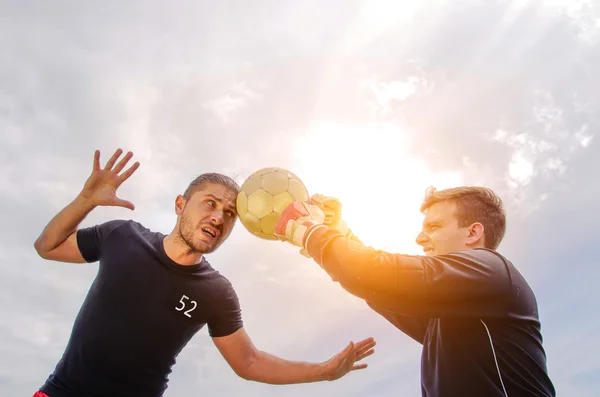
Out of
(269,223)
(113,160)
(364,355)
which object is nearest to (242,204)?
(269,223)

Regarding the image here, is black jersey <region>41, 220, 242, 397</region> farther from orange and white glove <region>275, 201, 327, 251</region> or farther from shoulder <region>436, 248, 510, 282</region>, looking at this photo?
shoulder <region>436, 248, 510, 282</region>

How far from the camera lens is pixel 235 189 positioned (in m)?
7.09

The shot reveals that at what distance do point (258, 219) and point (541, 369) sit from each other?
3.86m

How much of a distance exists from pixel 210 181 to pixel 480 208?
4.36m

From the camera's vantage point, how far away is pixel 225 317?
663 cm

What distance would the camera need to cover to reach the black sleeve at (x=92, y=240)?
6555 mm

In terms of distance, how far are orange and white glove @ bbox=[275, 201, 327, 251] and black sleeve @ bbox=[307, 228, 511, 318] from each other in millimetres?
669

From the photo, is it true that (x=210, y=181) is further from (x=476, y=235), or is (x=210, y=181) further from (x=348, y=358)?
(x=476, y=235)

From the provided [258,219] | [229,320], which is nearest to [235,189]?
[258,219]

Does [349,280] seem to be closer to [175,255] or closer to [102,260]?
[175,255]

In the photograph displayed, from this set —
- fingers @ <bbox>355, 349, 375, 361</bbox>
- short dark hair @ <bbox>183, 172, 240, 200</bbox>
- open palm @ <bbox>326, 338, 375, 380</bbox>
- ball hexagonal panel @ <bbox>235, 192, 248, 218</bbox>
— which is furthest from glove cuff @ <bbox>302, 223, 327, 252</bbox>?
short dark hair @ <bbox>183, 172, 240, 200</bbox>

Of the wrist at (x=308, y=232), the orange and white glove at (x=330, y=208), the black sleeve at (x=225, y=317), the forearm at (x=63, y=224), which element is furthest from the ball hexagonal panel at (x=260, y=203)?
the forearm at (x=63, y=224)

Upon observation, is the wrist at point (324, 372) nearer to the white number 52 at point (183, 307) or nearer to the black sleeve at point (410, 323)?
the black sleeve at point (410, 323)

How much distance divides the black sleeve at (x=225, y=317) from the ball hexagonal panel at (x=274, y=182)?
197 centimetres
